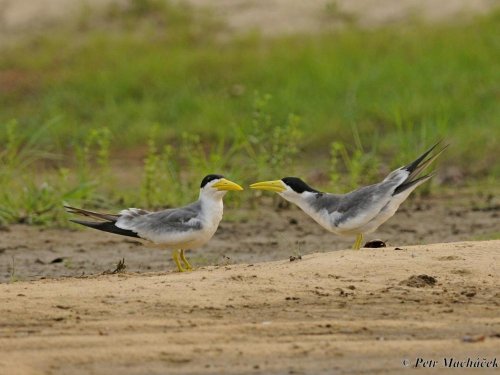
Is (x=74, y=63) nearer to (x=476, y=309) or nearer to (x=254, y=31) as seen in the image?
(x=254, y=31)

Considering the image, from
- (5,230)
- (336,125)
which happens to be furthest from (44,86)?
(5,230)

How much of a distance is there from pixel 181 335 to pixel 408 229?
485 cm

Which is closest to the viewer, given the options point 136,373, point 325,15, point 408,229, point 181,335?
point 136,373

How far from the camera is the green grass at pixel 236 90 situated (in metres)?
13.7

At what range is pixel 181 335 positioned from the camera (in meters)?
6.46

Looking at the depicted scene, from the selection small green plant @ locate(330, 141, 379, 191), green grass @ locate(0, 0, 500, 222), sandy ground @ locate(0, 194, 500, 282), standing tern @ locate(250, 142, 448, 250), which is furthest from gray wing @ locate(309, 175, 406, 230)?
green grass @ locate(0, 0, 500, 222)

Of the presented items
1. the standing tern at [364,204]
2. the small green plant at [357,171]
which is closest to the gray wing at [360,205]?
the standing tern at [364,204]

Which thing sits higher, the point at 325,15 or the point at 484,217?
the point at 325,15

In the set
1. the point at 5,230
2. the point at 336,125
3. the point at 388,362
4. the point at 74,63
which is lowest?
the point at 388,362

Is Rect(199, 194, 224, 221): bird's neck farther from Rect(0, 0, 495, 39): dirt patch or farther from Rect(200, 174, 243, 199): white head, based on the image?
Rect(0, 0, 495, 39): dirt patch

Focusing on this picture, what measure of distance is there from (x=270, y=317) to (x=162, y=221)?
1.51 meters

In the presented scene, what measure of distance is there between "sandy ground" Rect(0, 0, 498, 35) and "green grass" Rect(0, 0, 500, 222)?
0.30m

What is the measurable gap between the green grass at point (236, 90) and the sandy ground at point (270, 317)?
4.56m

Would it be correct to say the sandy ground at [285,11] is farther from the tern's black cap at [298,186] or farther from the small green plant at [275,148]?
the tern's black cap at [298,186]
